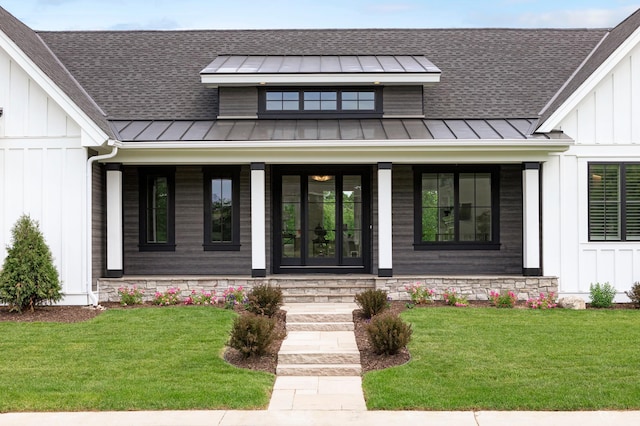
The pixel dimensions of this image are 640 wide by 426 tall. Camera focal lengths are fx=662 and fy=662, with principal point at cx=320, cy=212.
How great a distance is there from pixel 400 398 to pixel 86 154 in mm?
7878

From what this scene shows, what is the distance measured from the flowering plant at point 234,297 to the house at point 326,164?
340 millimetres

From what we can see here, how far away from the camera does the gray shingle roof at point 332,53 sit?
1438cm

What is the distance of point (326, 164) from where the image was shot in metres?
14.0

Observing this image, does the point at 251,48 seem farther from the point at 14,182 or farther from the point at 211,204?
the point at 14,182

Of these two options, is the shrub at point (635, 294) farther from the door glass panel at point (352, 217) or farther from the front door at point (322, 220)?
the door glass panel at point (352, 217)

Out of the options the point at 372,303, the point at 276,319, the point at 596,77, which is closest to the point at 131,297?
the point at 276,319

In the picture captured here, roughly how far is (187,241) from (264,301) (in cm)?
359

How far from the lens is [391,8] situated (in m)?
26.8

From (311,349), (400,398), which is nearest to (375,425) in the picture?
(400,398)

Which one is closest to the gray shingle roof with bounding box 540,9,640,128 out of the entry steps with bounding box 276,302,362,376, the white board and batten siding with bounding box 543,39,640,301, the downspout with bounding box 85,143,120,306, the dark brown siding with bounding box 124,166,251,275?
the white board and batten siding with bounding box 543,39,640,301

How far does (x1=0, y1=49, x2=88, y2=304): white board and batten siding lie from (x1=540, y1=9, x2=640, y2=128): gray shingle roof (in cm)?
905

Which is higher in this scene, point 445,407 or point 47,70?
point 47,70

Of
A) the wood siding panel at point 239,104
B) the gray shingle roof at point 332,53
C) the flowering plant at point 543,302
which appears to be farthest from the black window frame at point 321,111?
the flowering plant at point 543,302

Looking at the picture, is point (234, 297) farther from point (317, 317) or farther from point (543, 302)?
point (543, 302)
